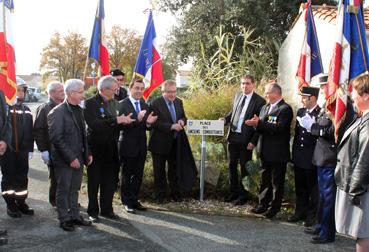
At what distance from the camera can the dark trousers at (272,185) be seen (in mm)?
6090

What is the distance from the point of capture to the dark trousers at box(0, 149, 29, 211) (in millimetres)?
5973

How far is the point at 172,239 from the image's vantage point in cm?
520

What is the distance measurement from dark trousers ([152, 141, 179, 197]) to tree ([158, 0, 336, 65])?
1131 centimetres

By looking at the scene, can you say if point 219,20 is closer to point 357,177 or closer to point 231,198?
point 231,198

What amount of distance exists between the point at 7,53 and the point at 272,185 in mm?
4275

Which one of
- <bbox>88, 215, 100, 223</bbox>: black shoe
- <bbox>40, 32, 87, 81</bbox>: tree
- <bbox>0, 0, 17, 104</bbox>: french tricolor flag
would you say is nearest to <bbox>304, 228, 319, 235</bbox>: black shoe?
<bbox>88, 215, 100, 223</bbox>: black shoe

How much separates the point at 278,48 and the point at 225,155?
12260mm

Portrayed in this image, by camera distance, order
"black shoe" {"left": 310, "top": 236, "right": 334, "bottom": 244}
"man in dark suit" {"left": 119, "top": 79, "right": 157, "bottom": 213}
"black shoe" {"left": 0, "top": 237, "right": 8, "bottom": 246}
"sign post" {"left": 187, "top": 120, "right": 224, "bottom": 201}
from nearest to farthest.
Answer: "black shoe" {"left": 0, "top": 237, "right": 8, "bottom": 246}, "black shoe" {"left": 310, "top": 236, "right": 334, "bottom": 244}, "man in dark suit" {"left": 119, "top": 79, "right": 157, "bottom": 213}, "sign post" {"left": 187, "top": 120, "right": 224, "bottom": 201}

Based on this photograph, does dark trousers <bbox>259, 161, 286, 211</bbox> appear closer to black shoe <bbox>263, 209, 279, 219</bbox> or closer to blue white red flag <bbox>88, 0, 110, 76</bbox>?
black shoe <bbox>263, 209, 279, 219</bbox>

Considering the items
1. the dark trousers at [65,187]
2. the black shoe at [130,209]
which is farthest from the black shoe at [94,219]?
the black shoe at [130,209]

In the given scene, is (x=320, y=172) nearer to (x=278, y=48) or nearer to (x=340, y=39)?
(x=340, y=39)

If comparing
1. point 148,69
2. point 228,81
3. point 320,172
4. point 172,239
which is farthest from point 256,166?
point 228,81

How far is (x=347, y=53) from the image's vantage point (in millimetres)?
5246

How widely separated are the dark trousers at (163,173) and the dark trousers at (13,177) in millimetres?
1986
